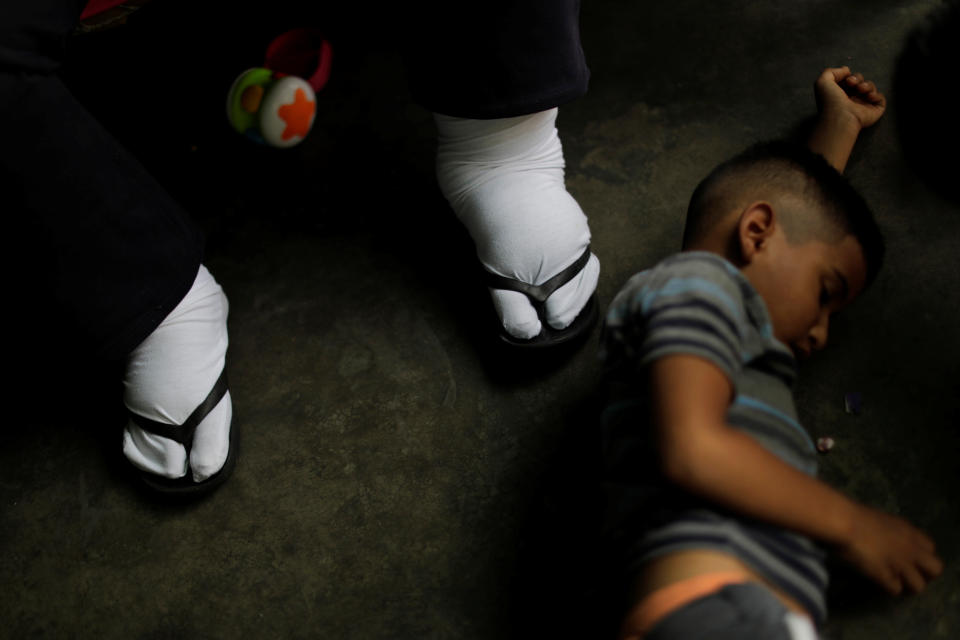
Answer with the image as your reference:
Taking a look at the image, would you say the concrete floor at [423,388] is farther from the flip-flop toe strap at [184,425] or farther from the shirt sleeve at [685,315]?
the shirt sleeve at [685,315]

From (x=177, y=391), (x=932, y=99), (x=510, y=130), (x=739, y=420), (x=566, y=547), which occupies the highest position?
(x=932, y=99)

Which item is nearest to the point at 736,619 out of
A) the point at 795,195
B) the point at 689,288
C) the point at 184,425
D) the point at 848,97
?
A: the point at 689,288

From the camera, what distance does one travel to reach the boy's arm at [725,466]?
649 millimetres

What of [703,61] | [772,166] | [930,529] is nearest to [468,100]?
[772,166]

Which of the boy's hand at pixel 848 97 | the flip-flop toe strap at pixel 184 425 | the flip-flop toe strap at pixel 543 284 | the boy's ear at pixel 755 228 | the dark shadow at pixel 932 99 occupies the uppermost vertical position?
the dark shadow at pixel 932 99

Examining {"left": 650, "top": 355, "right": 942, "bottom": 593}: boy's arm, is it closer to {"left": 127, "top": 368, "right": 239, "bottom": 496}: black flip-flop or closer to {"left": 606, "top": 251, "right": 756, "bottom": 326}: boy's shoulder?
{"left": 606, "top": 251, "right": 756, "bottom": 326}: boy's shoulder

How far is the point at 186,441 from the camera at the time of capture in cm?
96

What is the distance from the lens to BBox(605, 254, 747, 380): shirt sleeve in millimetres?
671

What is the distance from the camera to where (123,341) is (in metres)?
0.88

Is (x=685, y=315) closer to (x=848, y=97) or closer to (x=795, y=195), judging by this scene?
(x=795, y=195)

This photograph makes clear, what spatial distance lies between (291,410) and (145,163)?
540mm

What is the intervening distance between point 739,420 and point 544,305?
0.32m

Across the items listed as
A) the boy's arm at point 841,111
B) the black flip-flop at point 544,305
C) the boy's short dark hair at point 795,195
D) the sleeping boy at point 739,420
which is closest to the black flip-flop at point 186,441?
the black flip-flop at point 544,305

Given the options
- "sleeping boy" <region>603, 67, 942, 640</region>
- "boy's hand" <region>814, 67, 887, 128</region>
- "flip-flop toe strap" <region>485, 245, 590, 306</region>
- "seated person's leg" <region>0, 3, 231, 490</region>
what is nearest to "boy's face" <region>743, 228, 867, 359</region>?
"sleeping boy" <region>603, 67, 942, 640</region>
